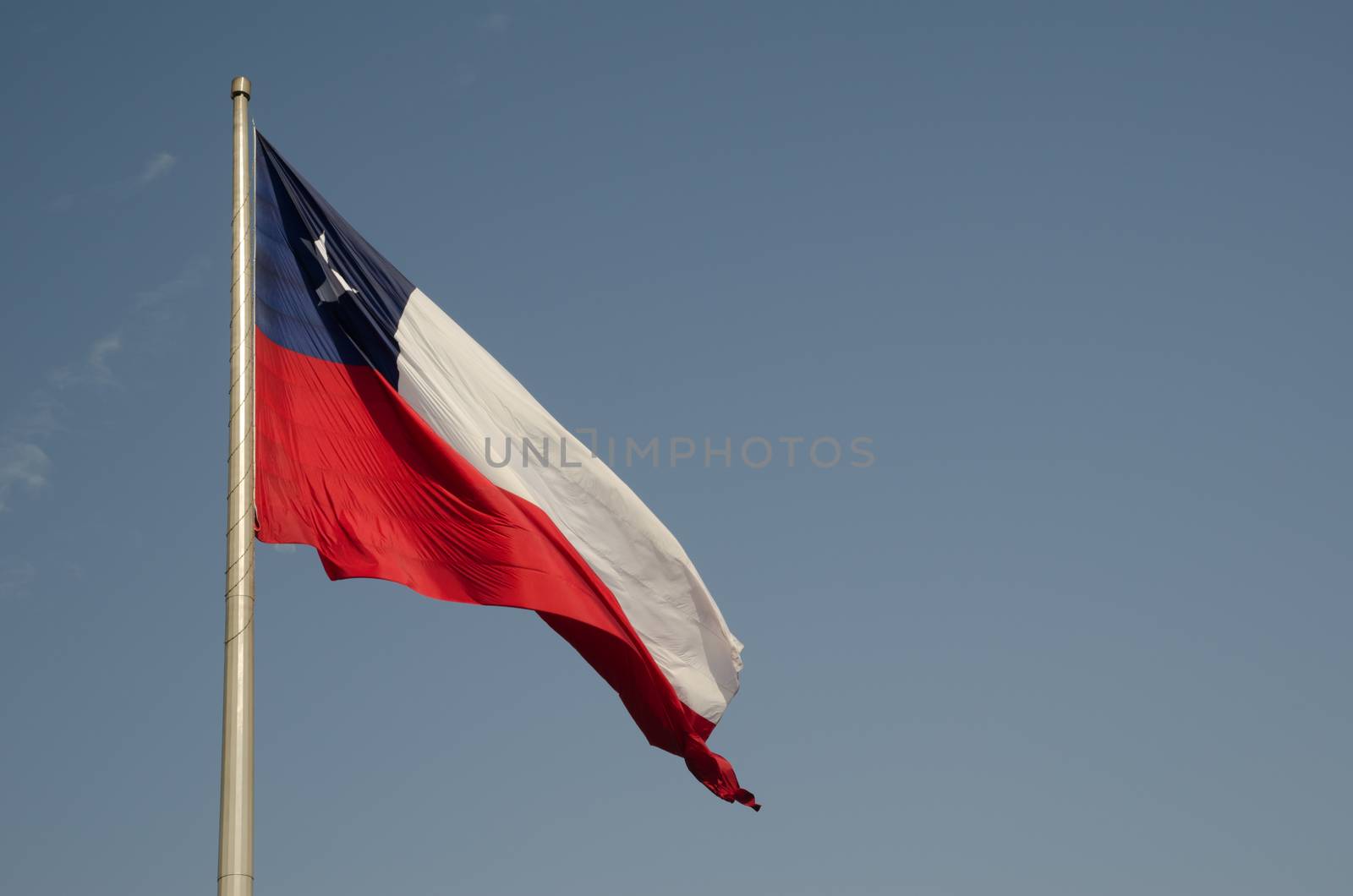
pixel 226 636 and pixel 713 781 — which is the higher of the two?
pixel 226 636

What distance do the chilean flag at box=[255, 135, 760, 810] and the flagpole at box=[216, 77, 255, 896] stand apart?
0.57m

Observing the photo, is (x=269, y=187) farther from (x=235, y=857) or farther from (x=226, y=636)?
(x=235, y=857)

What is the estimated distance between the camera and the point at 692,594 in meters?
16.5

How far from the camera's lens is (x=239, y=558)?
11.8 m

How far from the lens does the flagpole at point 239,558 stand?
→ 10922 mm

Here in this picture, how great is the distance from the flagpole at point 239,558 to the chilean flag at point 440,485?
22.6 inches

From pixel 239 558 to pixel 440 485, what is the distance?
2.87 meters

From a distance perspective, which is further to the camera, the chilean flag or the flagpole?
the chilean flag

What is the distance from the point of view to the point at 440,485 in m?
14.4

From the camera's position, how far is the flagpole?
10.9m

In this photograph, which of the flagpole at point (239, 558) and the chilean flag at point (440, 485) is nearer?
the flagpole at point (239, 558)

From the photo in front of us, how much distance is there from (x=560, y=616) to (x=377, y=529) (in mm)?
2331

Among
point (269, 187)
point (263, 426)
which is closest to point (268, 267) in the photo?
point (269, 187)

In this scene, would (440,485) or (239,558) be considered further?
(440,485)
